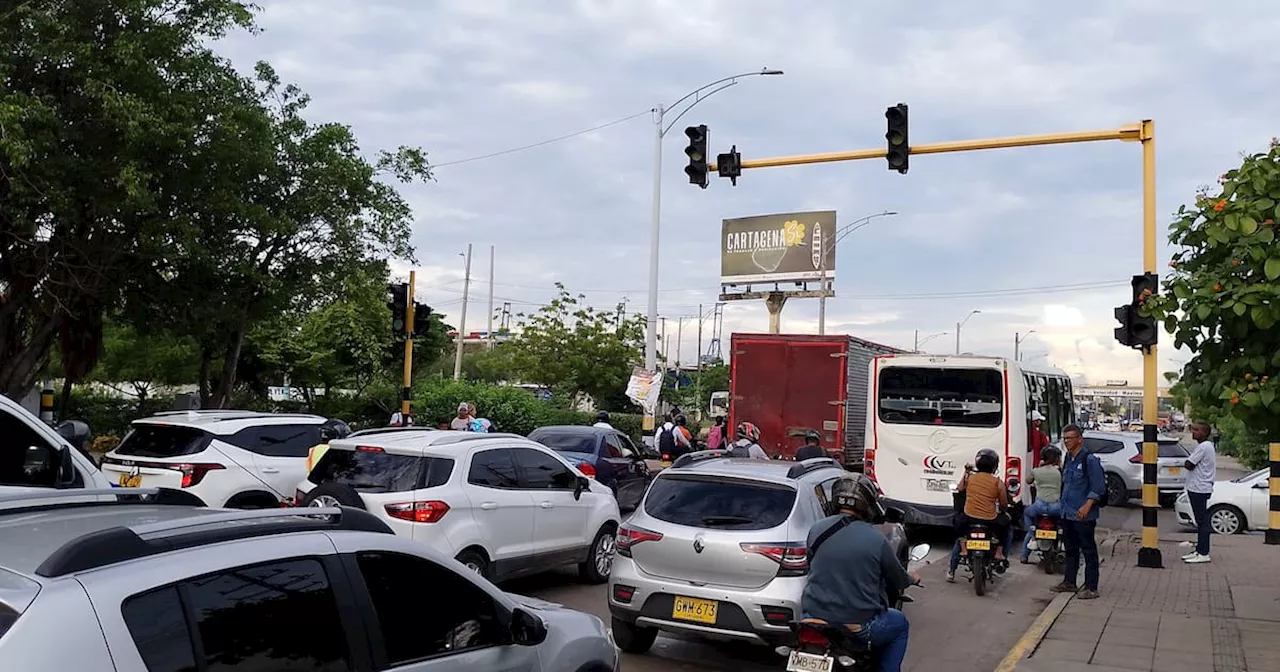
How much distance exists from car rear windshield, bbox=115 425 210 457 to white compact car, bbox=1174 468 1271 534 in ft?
52.4

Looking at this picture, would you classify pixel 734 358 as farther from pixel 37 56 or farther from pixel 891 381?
pixel 37 56

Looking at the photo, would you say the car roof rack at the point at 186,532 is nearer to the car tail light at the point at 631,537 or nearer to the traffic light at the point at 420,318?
the car tail light at the point at 631,537

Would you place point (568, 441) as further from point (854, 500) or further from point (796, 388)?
point (854, 500)

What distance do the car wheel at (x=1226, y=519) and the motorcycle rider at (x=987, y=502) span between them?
8995 mm

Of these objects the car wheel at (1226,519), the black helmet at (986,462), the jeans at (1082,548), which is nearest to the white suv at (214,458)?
the black helmet at (986,462)

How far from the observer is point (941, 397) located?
1595 cm

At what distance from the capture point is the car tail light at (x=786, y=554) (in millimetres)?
7523

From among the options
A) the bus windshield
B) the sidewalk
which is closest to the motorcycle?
the sidewalk

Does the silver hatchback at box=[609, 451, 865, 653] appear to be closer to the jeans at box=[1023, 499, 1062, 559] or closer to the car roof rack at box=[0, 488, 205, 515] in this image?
the car roof rack at box=[0, 488, 205, 515]

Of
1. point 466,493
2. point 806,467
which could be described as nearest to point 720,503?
point 806,467

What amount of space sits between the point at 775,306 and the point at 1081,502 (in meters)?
50.4

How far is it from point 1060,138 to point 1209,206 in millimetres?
6500

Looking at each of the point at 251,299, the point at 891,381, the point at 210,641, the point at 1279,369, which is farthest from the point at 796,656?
the point at 251,299

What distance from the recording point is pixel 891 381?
16.3m
